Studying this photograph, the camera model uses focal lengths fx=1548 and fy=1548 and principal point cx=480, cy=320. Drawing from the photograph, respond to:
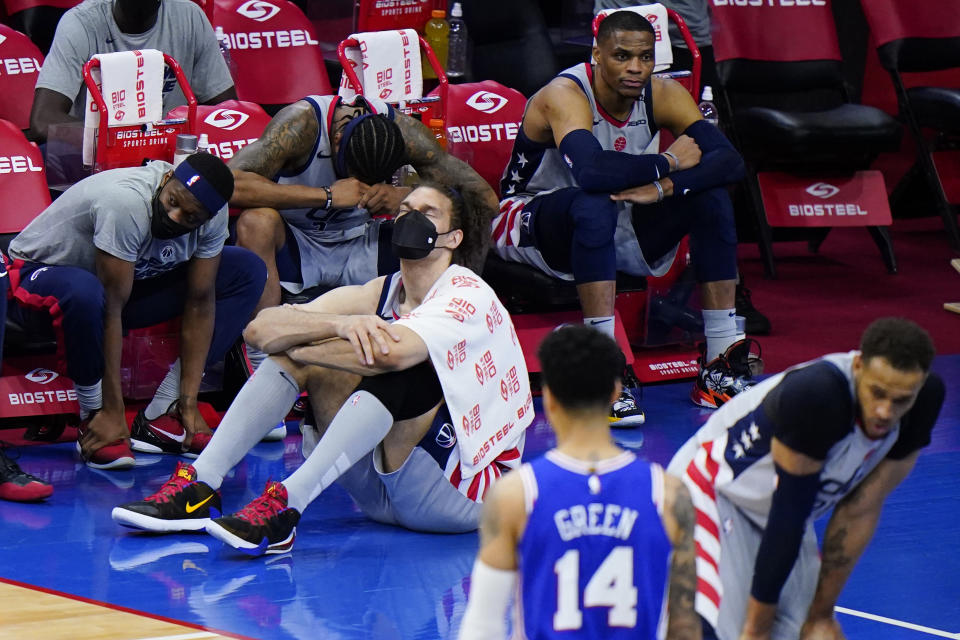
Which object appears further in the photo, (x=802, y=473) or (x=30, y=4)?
(x=30, y=4)

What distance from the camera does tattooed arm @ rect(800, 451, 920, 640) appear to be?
10.5 feet

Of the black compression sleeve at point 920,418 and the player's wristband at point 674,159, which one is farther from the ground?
the black compression sleeve at point 920,418

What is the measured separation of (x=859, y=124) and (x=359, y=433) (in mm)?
4435

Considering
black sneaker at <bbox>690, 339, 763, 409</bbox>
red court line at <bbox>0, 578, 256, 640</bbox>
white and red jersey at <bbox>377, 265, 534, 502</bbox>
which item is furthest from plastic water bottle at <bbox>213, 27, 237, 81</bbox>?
red court line at <bbox>0, 578, 256, 640</bbox>

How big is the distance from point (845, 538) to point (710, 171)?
328 centimetres

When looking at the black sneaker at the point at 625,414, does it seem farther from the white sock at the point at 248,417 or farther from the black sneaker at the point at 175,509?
the black sneaker at the point at 175,509

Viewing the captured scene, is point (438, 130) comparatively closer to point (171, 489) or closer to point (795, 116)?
point (795, 116)

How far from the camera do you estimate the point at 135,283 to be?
563 centimetres

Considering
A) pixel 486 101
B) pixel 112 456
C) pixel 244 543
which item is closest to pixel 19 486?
pixel 112 456

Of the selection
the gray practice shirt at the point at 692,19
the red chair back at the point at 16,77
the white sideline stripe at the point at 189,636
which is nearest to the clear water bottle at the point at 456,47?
the gray practice shirt at the point at 692,19

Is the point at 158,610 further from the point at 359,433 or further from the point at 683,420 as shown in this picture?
the point at 683,420

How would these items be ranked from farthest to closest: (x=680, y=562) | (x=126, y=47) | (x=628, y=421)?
(x=126, y=47) → (x=628, y=421) → (x=680, y=562)

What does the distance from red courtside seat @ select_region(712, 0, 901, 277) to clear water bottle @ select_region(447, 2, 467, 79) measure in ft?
4.51

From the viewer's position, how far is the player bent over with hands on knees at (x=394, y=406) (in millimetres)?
4453
